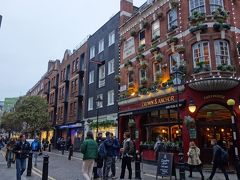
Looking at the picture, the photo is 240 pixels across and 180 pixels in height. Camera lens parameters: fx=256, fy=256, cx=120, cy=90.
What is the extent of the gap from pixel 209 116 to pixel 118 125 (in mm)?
10103

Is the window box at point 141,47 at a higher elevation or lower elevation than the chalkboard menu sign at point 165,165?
higher

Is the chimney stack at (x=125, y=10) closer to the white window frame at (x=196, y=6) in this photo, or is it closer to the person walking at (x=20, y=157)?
the white window frame at (x=196, y=6)

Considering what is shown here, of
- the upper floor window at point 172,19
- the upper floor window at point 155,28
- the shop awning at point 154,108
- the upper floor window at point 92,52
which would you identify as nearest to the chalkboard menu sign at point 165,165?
the shop awning at point 154,108

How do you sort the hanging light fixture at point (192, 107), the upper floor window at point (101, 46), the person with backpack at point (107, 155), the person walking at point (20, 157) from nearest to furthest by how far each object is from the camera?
the person walking at point (20, 157) < the person with backpack at point (107, 155) < the hanging light fixture at point (192, 107) < the upper floor window at point (101, 46)

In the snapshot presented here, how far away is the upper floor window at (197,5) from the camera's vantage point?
17.2 metres

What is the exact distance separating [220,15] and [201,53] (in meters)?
2.63

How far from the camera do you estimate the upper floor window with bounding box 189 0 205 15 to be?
1722cm

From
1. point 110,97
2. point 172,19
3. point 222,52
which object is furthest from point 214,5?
point 110,97

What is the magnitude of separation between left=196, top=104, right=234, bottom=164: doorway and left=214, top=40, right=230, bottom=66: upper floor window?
2866 mm

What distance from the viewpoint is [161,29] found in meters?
20.5

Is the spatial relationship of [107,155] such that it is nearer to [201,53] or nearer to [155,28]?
[201,53]

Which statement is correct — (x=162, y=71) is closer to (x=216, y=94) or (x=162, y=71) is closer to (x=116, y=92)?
(x=216, y=94)

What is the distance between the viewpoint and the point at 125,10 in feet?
89.6

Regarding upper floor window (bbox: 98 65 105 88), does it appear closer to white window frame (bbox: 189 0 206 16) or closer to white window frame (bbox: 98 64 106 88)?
white window frame (bbox: 98 64 106 88)
